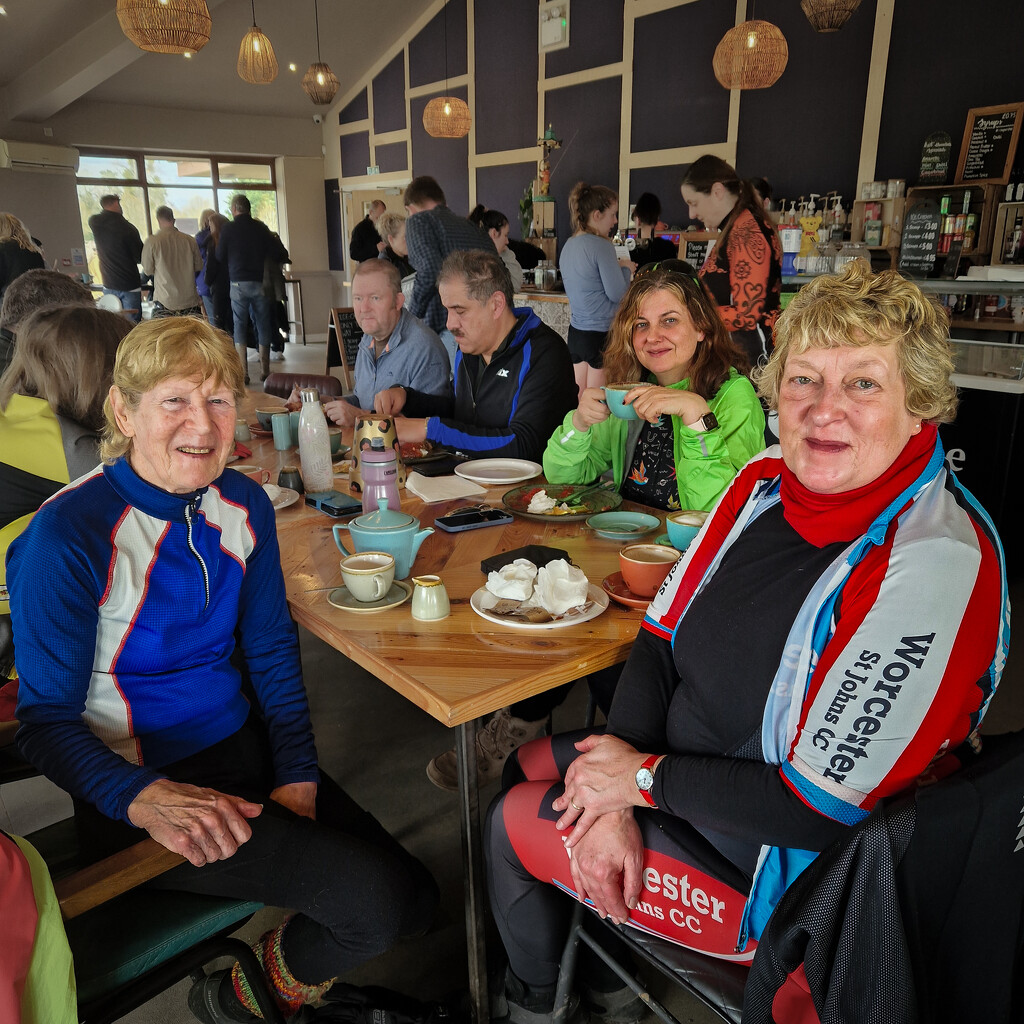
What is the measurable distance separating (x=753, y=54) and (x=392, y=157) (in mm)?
7080

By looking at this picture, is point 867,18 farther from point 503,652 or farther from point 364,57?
point 364,57

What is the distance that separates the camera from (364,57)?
35.3 feet

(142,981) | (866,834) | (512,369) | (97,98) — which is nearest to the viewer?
(866,834)

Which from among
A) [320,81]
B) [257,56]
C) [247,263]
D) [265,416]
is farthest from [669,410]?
[247,263]

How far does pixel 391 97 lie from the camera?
35.7 ft

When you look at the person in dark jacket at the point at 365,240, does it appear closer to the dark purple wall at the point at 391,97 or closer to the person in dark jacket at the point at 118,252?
the person in dark jacket at the point at 118,252

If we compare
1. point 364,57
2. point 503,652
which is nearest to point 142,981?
point 503,652

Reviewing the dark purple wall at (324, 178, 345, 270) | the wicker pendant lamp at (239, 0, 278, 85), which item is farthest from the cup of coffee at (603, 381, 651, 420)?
the dark purple wall at (324, 178, 345, 270)

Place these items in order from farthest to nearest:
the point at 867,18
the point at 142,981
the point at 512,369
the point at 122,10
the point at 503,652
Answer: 1. the point at 867,18
2. the point at 122,10
3. the point at 512,369
4. the point at 503,652
5. the point at 142,981

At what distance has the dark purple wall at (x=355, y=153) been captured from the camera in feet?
38.2

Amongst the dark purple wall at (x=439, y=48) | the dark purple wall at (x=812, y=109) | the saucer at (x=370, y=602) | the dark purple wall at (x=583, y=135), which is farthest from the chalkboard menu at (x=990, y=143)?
the dark purple wall at (x=439, y=48)

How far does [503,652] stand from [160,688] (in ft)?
1.89

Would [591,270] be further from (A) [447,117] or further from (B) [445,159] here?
(B) [445,159]

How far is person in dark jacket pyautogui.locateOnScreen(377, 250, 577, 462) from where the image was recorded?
2.52 m
